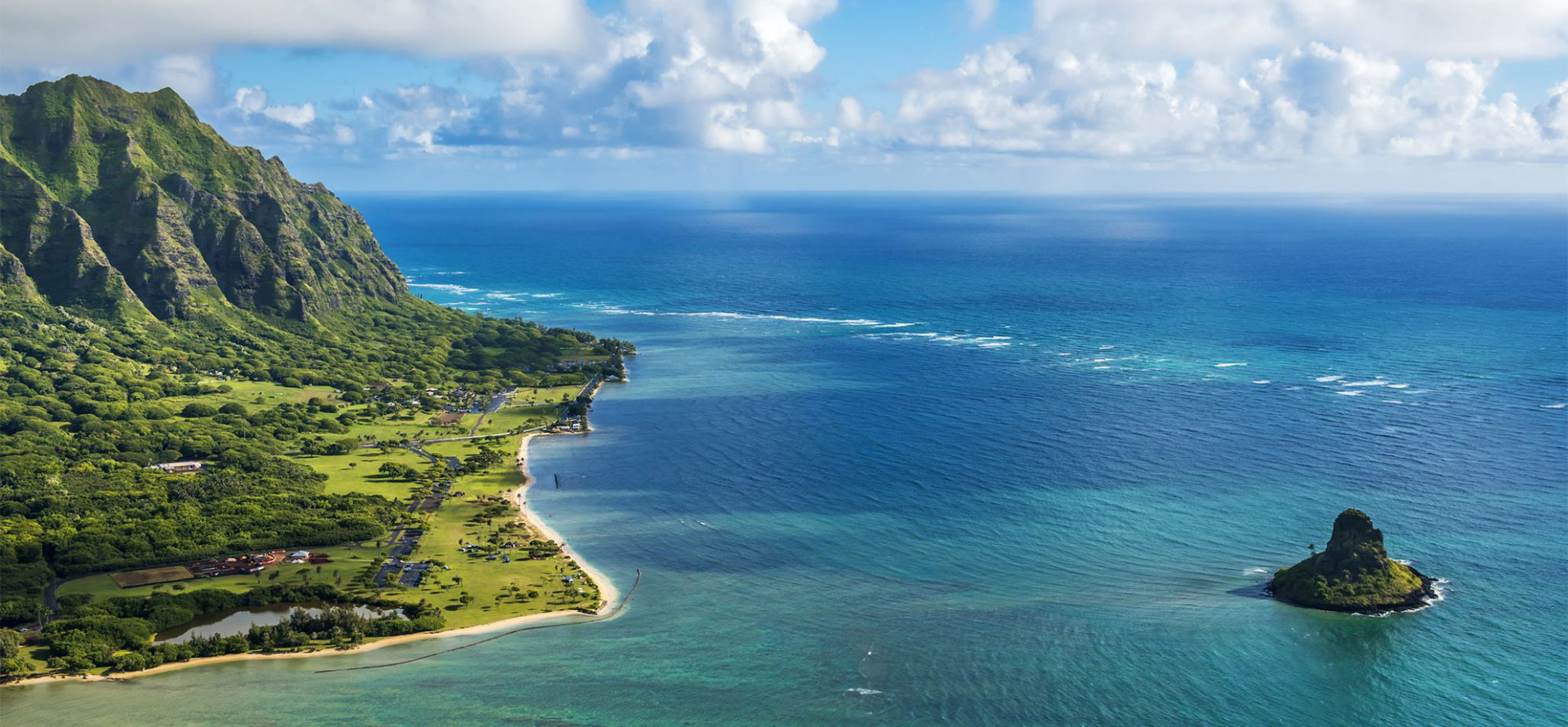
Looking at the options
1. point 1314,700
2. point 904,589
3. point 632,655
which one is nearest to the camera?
point 1314,700

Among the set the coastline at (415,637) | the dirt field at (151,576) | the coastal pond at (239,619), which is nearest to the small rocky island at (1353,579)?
the coastline at (415,637)

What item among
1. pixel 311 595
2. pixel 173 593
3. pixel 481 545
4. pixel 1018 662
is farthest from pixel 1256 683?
pixel 173 593

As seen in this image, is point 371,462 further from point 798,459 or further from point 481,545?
point 798,459

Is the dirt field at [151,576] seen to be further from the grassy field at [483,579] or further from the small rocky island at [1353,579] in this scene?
the small rocky island at [1353,579]

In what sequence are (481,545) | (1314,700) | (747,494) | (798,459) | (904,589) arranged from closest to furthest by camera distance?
(1314,700)
(904,589)
(481,545)
(747,494)
(798,459)

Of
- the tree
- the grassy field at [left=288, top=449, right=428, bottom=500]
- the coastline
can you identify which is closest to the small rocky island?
the coastline
